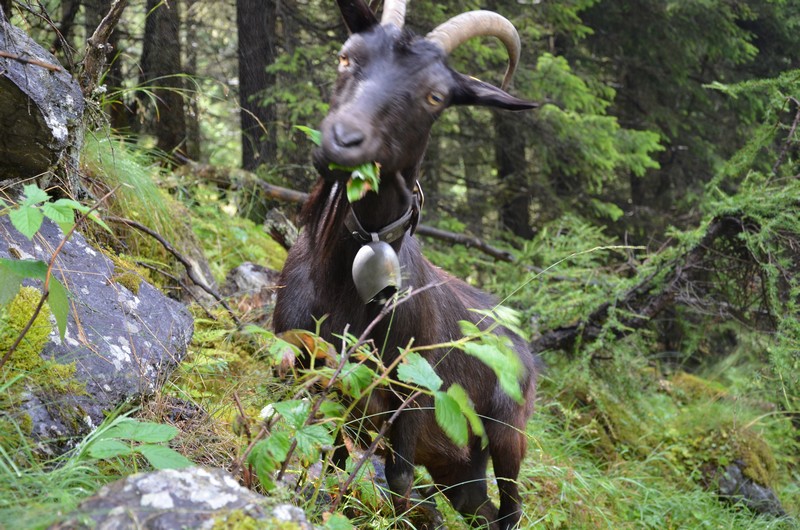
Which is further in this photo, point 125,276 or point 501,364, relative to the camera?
point 125,276

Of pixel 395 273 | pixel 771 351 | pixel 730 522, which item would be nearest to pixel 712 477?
pixel 730 522

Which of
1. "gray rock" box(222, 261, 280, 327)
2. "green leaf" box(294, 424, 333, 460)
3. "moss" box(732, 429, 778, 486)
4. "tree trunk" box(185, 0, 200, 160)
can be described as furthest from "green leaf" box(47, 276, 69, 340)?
"moss" box(732, 429, 778, 486)

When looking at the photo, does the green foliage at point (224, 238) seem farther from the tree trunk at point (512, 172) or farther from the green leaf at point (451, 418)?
the tree trunk at point (512, 172)

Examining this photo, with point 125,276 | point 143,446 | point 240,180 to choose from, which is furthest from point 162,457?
point 240,180

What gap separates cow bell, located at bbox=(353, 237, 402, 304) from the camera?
307cm

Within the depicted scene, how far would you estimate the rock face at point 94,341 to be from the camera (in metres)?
2.64

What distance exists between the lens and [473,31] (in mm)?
3496

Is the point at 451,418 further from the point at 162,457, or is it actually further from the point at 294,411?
the point at 162,457

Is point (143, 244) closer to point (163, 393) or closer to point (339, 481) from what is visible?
point (163, 393)

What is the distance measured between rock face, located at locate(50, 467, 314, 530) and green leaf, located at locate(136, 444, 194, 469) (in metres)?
0.14

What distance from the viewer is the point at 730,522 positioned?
549 cm

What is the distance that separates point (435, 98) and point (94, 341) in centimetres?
172

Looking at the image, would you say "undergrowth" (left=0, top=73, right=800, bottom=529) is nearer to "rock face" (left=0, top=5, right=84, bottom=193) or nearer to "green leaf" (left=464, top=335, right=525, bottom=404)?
"green leaf" (left=464, top=335, right=525, bottom=404)

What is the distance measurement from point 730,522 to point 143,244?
460cm
